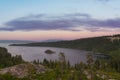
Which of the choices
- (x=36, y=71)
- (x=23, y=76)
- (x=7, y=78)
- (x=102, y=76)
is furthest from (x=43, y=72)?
(x=102, y=76)

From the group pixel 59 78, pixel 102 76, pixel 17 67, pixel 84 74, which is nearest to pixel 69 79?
pixel 59 78

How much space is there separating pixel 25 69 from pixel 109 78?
61.2m

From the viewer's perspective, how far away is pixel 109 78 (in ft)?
551

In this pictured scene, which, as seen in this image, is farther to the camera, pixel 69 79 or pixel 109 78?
pixel 109 78

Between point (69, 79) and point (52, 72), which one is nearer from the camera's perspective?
point (69, 79)

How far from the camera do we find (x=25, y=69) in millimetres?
168250

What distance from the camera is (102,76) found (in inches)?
6629

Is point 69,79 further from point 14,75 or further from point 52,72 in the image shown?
point 14,75

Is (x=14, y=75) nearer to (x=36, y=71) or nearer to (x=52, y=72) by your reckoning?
(x=36, y=71)

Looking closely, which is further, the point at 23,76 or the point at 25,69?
the point at 25,69

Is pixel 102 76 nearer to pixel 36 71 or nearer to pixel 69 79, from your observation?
pixel 69 79

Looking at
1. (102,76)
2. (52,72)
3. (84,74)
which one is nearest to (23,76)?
(52,72)

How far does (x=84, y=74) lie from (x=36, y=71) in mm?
34681

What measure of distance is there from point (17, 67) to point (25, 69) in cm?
643
